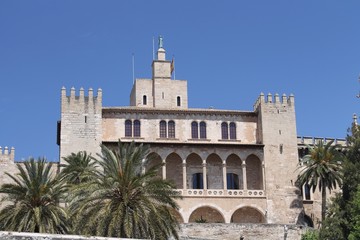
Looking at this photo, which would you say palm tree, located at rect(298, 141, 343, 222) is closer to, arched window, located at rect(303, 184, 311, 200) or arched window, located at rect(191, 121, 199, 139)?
arched window, located at rect(303, 184, 311, 200)

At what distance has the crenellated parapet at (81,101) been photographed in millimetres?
57094

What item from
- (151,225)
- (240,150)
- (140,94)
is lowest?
(151,225)

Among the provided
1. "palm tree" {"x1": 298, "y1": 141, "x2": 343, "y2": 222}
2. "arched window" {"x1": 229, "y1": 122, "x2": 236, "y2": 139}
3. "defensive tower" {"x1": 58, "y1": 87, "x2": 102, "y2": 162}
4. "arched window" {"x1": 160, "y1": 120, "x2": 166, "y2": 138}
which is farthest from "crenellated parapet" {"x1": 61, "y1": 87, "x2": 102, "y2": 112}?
"palm tree" {"x1": 298, "y1": 141, "x2": 343, "y2": 222}

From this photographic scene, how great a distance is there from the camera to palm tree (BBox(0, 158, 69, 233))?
3641cm

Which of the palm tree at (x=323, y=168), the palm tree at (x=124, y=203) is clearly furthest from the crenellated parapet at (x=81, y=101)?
the palm tree at (x=124, y=203)

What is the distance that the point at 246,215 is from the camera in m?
57.9

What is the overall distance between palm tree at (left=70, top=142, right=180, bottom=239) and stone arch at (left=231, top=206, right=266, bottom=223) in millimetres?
24025

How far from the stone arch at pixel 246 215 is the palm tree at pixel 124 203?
2402 cm

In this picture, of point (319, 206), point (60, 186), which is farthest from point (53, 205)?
point (319, 206)

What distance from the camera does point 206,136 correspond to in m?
59.5

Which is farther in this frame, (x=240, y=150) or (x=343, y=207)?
(x=240, y=150)

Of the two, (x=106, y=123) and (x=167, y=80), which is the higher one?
(x=167, y=80)

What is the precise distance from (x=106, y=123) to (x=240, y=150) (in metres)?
11.4

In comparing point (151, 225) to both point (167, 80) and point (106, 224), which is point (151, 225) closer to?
point (106, 224)
